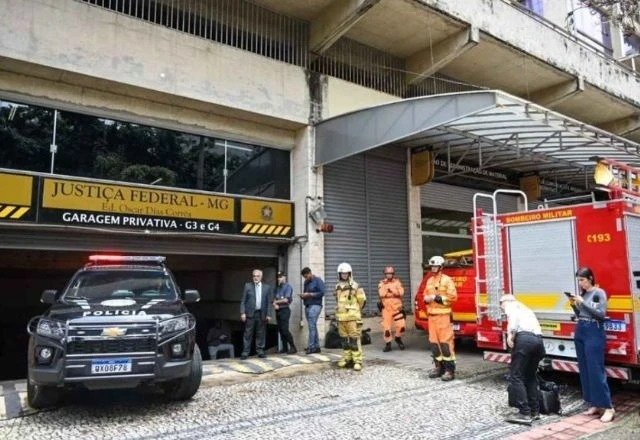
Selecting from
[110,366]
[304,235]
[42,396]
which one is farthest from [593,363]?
[304,235]

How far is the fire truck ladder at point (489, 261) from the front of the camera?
7.79 meters

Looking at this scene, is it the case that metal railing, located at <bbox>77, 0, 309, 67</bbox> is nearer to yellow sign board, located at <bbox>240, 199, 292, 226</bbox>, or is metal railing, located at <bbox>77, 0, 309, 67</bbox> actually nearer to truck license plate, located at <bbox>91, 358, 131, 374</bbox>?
yellow sign board, located at <bbox>240, 199, 292, 226</bbox>

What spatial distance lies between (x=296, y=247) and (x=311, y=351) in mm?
2551

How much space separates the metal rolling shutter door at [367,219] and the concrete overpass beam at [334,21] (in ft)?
9.26

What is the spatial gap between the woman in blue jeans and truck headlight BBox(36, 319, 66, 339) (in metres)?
5.88

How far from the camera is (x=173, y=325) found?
20.4 feet

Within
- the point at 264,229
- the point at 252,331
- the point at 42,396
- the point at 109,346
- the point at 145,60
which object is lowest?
the point at 42,396

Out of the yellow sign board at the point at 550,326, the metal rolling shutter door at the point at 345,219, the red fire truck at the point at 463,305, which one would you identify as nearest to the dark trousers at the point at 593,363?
the yellow sign board at the point at 550,326

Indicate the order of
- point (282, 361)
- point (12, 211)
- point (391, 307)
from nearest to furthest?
point (12, 211) < point (282, 361) < point (391, 307)

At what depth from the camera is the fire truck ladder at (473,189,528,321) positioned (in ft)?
25.5

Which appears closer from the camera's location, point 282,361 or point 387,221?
point 282,361

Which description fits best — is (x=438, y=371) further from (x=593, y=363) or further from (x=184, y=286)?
(x=184, y=286)

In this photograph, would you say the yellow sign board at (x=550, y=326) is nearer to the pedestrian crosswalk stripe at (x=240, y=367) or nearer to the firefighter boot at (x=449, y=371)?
the firefighter boot at (x=449, y=371)

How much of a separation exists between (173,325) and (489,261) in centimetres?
466
